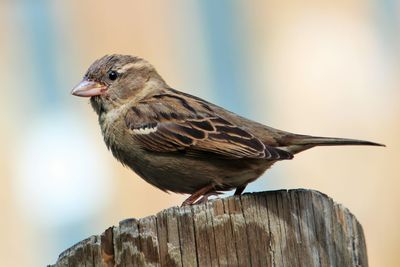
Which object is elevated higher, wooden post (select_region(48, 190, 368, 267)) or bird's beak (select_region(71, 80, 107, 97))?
bird's beak (select_region(71, 80, 107, 97))

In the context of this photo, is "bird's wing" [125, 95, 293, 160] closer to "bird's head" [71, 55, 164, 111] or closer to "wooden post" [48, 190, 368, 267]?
"bird's head" [71, 55, 164, 111]

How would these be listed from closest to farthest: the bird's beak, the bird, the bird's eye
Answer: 1. the bird
2. the bird's beak
3. the bird's eye

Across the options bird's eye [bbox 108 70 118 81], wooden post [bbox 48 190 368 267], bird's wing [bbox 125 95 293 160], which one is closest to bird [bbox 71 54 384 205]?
bird's wing [bbox 125 95 293 160]

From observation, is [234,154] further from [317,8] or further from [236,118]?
[317,8]

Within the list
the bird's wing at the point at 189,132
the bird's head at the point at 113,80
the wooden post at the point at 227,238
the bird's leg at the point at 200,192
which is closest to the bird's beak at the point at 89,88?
the bird's head at the point at 113,80

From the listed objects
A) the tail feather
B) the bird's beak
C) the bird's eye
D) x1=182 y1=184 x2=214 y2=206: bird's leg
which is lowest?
x1=182 y1=184 x2=214 y2=206: bird's leg

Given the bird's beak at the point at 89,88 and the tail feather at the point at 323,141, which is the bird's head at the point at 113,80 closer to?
the bird's beak at the point at 89,88

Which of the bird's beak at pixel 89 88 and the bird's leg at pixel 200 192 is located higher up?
the bird's beak at pixel 89 88
